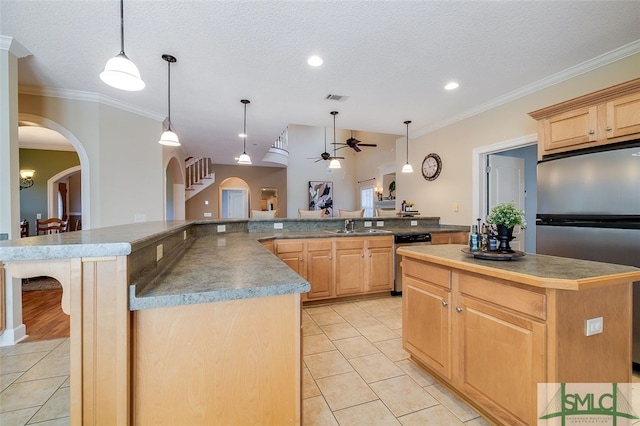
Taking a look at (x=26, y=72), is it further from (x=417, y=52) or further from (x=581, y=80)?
(x=581, y=80)

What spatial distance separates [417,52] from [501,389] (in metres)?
2.66

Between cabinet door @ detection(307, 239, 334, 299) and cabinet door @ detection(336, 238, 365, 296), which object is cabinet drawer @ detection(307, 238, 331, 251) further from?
cabinet door @ detection(336, 238, 365, 296)

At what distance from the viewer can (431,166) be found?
16.2 ft

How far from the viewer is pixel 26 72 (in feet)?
9.61

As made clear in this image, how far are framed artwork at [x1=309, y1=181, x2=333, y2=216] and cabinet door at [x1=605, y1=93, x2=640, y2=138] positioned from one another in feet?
26.3

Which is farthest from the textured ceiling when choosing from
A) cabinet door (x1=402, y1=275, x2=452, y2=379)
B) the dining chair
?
the dining chair

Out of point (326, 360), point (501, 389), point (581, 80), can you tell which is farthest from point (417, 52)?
point (326, 360)

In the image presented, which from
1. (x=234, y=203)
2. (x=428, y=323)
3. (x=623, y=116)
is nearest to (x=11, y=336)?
(x=428, y=323)

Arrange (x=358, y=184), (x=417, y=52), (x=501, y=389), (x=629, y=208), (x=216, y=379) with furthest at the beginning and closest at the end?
(x=358, y=184) → (x=417, y=52) → (x=629, y=208) → (x=501, y=389) → (x=216, y=379)

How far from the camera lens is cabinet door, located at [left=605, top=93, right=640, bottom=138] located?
80.4 inches

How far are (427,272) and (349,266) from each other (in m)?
1.73

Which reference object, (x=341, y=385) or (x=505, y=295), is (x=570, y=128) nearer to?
(x=505, y=295)

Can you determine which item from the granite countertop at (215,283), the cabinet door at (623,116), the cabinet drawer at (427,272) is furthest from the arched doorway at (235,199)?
the cabinet door at (623,116)

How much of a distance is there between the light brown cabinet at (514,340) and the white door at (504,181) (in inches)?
116
